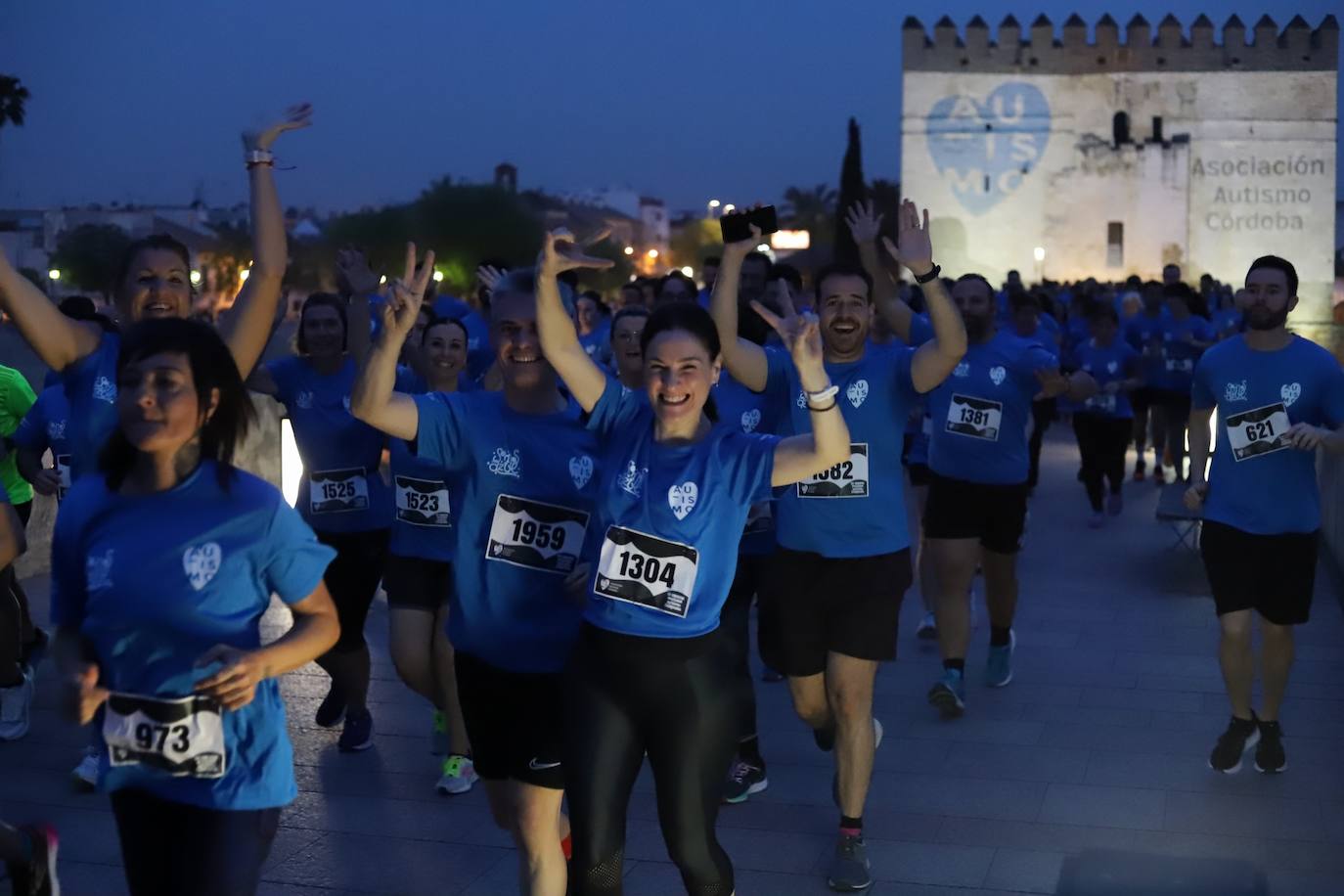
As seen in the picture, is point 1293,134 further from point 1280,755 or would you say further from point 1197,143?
point 1280,755

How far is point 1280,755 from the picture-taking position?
692cm

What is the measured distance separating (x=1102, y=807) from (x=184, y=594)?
415 cm

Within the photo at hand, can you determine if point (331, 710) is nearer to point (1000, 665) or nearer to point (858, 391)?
point (858, 391)

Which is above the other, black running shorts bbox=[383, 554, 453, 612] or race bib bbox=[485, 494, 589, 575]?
race bib bbox=[485, 494, 589, 575]

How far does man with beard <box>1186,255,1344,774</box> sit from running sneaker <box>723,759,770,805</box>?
191 cm

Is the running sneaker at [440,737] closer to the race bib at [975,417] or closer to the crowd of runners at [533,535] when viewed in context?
the crowd of runners at [533,535]

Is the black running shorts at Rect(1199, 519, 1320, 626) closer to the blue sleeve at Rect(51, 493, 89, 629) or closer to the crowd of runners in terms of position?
the crowd of runners

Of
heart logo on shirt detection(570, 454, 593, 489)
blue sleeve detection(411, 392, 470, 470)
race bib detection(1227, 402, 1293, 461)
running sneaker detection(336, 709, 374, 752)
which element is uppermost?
blue sleeve detection(411, 392, 470, 470)

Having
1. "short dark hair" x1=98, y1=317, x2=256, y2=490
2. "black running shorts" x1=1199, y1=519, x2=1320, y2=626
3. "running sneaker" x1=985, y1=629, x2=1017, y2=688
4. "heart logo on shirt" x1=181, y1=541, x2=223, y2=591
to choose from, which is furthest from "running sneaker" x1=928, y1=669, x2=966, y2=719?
"heart logo on shirt" x1=181, y1=541, x2=223, y2=591

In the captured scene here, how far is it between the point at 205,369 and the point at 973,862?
3.38 metres

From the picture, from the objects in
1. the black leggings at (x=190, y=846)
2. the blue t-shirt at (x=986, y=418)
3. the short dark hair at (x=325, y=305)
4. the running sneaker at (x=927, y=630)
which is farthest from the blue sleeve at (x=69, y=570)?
the running sneaker at (x=927, y=630)

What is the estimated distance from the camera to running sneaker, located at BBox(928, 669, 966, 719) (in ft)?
25.6

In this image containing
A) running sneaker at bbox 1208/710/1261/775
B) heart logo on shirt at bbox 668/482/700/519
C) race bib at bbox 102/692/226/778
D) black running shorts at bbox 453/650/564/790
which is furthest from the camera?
running sneaker at bbox 1208/710/1261/775

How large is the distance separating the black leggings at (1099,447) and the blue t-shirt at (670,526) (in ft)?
34.2
